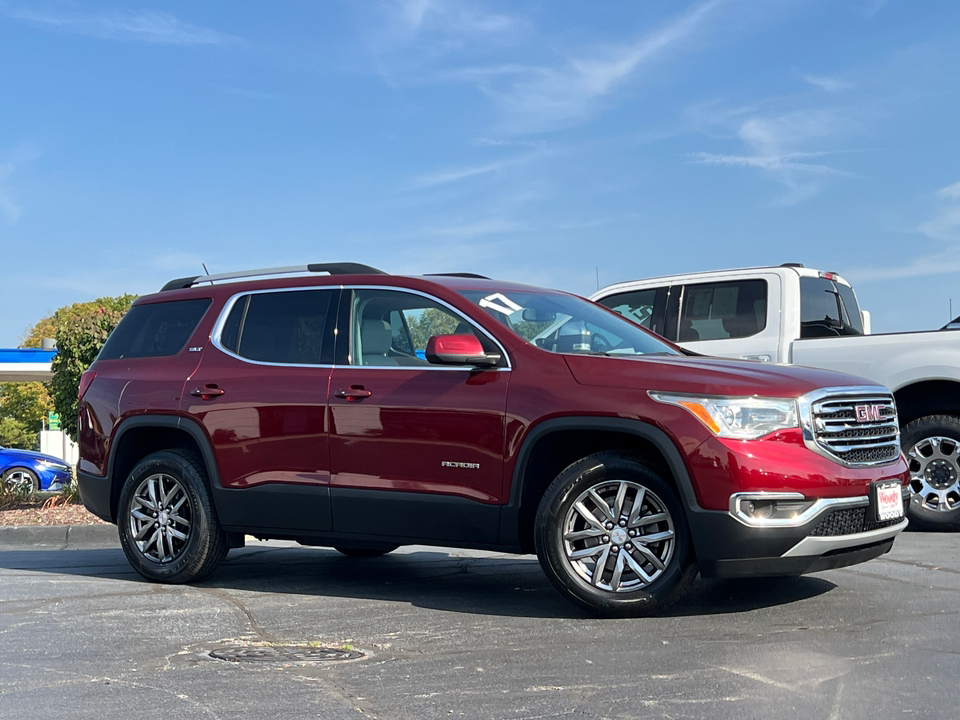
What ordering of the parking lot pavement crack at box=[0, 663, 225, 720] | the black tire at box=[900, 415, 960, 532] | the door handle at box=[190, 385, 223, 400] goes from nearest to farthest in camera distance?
the parking lot pavement crack at box=[0, 663, 225, 720]
the door handle at box=[190, 385, 223, 400]
the black tire at box=[900, 415, 960, 532]

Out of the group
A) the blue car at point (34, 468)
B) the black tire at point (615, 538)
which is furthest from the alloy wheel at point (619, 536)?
the blue car at point (34, 468)

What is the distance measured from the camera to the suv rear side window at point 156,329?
25.4 feet

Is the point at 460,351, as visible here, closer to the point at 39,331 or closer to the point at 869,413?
the point at 869,413

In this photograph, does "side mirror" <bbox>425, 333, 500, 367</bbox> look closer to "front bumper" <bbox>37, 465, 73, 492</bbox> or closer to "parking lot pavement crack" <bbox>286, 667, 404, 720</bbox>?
"parking lot pavement crack" <bbox>286, 667, 404, 720</bbox>

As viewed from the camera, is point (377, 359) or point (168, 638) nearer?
point (168, 638)

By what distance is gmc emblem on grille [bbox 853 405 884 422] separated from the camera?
237 inches

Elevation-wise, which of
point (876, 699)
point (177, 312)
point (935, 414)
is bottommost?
point (876, 699)

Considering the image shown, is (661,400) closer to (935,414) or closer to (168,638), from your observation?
(168,638)

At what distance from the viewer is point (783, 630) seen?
552 centimetres

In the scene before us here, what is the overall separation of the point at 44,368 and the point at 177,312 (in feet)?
137

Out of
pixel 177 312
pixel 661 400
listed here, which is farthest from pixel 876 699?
pixel 177 312

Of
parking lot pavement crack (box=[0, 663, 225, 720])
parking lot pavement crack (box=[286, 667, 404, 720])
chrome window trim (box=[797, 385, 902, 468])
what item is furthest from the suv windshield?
parking lot pavement crack (box=[0, 663, 225, 720])

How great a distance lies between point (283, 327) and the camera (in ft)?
23.7

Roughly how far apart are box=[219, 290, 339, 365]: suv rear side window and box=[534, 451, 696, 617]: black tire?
1.76 meters
